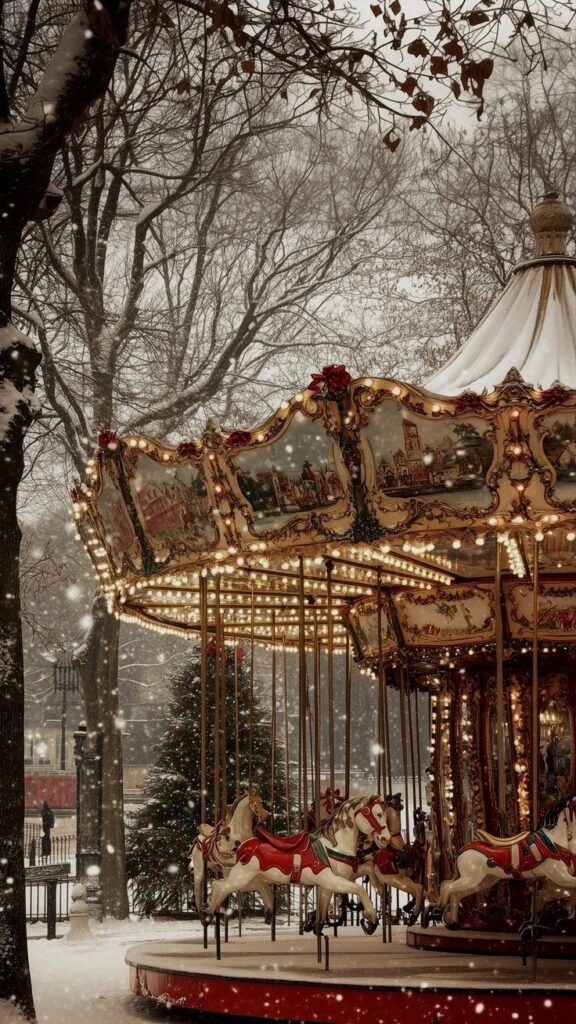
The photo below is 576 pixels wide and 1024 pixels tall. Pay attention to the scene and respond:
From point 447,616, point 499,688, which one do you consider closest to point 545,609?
point 447,616

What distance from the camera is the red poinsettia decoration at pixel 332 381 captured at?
8.77 meters

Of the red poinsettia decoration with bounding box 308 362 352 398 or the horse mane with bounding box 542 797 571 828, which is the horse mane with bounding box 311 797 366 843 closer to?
the horse mane with bounding box 542 797 571 828

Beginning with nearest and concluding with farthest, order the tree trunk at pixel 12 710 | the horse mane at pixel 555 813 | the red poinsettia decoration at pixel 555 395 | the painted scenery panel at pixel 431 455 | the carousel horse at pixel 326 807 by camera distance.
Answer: the tree trunk at pixel 12 710 → the red poinsettia decoration at pixel 555 395 → the painted scenery panel at pixel 431 455 → the horse mane at pixel 555 813 → the carousel horse at pixel 326 807

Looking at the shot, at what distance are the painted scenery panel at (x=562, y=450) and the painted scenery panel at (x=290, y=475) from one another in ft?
4.93

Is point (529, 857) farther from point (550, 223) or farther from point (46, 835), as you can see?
point (46, 835)

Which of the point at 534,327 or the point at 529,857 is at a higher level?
the point at 534,327

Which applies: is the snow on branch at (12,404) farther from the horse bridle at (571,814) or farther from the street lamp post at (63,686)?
the street lamp post at (63,686)

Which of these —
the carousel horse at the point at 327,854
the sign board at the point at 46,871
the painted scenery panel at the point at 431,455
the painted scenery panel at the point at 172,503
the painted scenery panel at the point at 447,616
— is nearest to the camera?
the painted scenery panel at the point at 431,455

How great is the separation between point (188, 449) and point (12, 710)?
244cm

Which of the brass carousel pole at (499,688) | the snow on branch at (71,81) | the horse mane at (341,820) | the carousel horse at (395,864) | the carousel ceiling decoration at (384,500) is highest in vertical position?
the snow on branch at (71,81)

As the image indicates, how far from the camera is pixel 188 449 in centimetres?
977

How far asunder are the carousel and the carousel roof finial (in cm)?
2

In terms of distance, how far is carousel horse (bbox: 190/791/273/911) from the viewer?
10625 millimetres

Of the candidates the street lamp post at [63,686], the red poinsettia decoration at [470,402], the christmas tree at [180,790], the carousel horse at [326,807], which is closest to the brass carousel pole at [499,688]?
the carousel horse at [326,807]
